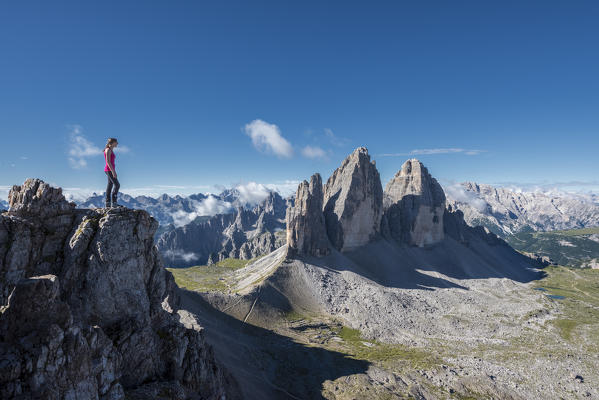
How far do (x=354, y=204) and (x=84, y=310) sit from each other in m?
133

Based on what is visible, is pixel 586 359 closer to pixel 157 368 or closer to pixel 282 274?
pixel 282 274

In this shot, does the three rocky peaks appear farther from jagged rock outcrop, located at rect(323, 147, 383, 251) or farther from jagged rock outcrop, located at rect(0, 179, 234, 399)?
jagged rock outcrop, located at rect(0, 179, 234, 399)

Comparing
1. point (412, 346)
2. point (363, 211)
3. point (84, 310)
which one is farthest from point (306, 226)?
point (84, 310)

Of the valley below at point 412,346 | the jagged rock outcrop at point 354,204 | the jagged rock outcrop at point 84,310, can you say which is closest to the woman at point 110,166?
the jagged rock outcrop at point 84,310

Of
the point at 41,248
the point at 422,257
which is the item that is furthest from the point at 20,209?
the point at 422,257

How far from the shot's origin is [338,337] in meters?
86.8

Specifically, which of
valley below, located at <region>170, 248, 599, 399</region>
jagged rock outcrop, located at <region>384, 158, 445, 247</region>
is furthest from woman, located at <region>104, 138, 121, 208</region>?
jagged rock outcrop, located at <region>384, 158, 445, 247</region>

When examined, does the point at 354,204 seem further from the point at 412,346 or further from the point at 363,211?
the point at 412,346

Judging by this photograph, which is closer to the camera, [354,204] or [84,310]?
[84,310]

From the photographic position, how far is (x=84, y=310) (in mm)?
24266

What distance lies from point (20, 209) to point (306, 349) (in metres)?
70.8

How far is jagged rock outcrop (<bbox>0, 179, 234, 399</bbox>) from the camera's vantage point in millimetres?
17812

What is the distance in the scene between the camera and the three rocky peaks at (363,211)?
133 m

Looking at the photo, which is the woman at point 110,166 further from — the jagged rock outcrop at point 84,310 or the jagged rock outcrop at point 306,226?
the jagged rock outcrop at point 306,226
